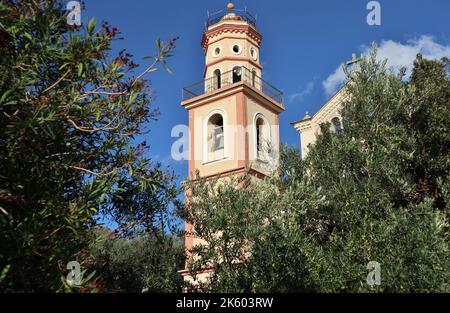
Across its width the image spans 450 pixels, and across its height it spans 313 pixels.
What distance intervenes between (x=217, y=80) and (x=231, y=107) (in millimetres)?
2723

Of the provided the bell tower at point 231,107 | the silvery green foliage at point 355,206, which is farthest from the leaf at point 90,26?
the bell tower at point 231,107

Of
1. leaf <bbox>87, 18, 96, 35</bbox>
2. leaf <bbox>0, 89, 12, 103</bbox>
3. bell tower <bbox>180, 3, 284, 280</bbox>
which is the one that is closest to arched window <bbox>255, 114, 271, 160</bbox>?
bell tower <bbox>180, 3, 284, 280</bbox>

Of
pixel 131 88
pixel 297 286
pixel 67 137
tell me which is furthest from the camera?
pixel 297 286

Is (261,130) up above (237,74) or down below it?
below

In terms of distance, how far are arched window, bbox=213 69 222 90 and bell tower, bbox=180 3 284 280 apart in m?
0.05

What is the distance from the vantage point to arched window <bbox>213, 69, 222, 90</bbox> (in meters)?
24.2

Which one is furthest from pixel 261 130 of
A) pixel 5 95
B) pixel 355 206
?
pixel 5 95

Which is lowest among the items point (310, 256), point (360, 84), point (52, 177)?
point (310, 256)

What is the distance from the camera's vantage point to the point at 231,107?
22484 mm

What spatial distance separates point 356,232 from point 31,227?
20.8 feet

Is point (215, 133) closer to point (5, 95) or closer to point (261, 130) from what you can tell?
point (261, 130)

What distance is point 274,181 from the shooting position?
1292 centimetres
